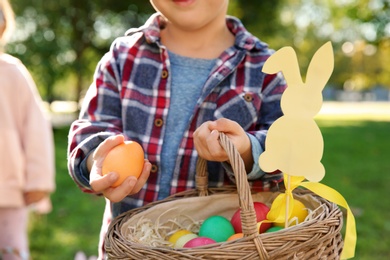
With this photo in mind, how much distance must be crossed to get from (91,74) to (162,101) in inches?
439

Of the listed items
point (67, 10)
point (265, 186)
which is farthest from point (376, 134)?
point (265, 186)

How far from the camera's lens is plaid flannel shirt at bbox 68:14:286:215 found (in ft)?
4.98

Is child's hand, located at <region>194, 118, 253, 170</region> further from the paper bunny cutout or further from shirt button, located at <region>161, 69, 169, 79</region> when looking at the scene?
shirt button, located at <region>161, 69, 169, 79</region>

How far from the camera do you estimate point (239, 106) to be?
1.51 meters

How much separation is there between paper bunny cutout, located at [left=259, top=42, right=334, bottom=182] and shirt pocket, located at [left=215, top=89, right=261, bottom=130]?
341 millimetres

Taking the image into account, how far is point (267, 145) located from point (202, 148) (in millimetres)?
154

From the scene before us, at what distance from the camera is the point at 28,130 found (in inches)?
108

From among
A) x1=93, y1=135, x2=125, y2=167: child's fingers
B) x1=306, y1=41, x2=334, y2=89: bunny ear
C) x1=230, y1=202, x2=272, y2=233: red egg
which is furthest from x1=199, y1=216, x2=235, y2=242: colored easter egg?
x1=306, y1=41, x2=334, y2=89: bunny ear

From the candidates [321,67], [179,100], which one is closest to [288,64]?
[321,67]

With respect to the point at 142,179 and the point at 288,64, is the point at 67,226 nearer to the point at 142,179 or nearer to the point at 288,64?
the point at 142,179

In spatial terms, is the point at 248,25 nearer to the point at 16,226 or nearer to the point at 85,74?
the point at 85,74

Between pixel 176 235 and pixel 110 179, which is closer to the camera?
pixel 110 179

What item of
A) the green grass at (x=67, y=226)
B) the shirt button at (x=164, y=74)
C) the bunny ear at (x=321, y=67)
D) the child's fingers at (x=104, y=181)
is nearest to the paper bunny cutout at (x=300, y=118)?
the bunny ear at (x=321, y=67)

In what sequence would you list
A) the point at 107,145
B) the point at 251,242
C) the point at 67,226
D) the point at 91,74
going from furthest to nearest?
the point at 91,74 < the point at 67,226 < the point at 107,145 < the point at 251,242
